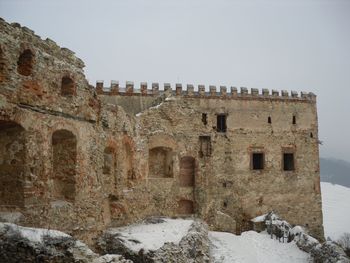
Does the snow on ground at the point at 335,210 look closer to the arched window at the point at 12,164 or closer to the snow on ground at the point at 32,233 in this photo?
the arched window at the point at 12,164

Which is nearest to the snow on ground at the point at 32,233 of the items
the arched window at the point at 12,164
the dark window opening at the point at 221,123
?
the arched window at the point at 12,164

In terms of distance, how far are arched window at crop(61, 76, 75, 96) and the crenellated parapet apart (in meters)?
11.2

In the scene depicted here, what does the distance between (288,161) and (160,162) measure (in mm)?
9873

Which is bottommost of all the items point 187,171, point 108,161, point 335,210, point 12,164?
point 335,210

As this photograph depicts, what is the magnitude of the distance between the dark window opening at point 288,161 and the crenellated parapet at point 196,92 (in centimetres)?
375

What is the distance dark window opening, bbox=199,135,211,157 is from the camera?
20848 mm

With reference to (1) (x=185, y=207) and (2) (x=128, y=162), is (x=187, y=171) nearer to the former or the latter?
(1) (x=185, y=207)

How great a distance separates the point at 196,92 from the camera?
23.1m

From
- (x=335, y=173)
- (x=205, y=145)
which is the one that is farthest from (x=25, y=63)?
(x=335, y=173)

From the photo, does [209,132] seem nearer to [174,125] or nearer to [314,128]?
[174,125]

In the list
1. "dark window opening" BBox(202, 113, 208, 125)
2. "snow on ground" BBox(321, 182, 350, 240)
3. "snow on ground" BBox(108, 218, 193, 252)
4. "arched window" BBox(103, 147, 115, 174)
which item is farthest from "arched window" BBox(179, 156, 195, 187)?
"snow on ground" BBox(321, 182, 350, 240)

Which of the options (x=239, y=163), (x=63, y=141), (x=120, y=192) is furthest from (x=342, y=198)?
(x=63, y=141)

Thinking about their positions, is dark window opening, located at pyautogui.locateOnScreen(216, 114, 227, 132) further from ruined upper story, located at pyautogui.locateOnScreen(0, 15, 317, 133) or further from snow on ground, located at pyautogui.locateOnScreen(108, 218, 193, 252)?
ruined upper story, located at pyautogui.locateOnScreen(0, 15, 317, 133)

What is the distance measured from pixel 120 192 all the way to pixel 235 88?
12767mm
